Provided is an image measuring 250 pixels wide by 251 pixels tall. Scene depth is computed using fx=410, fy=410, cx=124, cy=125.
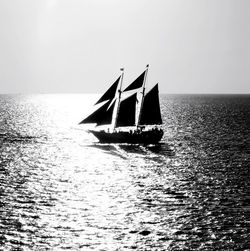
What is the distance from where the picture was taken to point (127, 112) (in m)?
76.8

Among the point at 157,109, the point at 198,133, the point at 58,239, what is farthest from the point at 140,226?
the point at 198,133

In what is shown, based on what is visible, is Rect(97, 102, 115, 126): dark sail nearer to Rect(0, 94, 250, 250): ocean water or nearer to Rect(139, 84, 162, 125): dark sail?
Rect(0, 94, 250, 250): ocean water

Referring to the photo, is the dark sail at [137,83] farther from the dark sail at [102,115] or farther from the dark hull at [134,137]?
the dark hull at [134,137]

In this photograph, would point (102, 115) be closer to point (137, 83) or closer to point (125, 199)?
point (137, 83)

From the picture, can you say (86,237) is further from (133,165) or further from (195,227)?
(133,165)

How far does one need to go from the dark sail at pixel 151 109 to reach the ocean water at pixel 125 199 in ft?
20.3

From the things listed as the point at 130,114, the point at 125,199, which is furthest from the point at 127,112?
the point at 125,199

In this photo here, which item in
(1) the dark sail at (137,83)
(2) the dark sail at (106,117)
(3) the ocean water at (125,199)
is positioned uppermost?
(1) the dark sail at (137,83)

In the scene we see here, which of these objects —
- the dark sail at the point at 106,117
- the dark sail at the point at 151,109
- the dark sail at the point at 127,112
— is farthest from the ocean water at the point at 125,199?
the dark sail at the point at 151,109

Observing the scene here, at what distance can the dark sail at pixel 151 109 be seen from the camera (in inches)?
3036

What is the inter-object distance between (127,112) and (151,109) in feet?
15.2

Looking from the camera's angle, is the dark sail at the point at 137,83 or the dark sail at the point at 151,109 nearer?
the dark sail at the point at 137,83

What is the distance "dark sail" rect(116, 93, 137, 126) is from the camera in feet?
250

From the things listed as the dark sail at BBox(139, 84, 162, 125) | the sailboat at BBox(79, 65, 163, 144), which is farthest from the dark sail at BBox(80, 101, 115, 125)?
the dark sail at BBox(139, 84, 162, 125)
